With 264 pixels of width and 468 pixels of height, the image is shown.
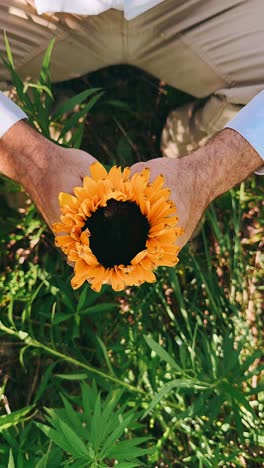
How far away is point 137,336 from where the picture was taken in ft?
4.10

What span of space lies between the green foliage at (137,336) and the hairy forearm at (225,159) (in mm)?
266

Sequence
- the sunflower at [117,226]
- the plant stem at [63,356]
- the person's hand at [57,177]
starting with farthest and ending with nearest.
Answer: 1. the plant stem at [63,356]
2. the person's hand at [57,177]
3. the sunflower at [117,226]

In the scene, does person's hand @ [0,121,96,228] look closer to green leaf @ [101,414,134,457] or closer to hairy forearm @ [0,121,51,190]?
hairy forearm @ [0,121,51,190]

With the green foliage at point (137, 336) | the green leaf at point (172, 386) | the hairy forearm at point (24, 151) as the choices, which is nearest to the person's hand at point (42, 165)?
the hairy forearm at point (24, 151)

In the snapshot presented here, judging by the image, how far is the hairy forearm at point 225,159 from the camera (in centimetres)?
101

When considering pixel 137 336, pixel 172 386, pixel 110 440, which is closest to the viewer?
pixel 110 440

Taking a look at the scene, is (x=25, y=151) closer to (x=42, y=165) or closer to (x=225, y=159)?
(x=42, y=165)

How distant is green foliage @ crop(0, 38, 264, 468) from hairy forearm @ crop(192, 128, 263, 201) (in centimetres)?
27

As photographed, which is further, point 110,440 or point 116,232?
point 110,440

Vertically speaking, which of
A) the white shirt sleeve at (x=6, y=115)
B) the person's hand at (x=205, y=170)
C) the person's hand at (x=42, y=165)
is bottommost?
the person's hand at (x=205, y=170)

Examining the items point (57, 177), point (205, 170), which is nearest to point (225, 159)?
point (205, 170)

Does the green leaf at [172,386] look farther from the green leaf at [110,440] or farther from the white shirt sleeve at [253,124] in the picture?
the white shirt sleeve at [253,124]

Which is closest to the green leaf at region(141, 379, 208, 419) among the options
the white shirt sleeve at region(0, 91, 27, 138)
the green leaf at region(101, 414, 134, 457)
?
the green leaf at region(101, 414, 134, 457)

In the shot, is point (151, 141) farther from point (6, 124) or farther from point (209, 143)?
point (6, 124)
